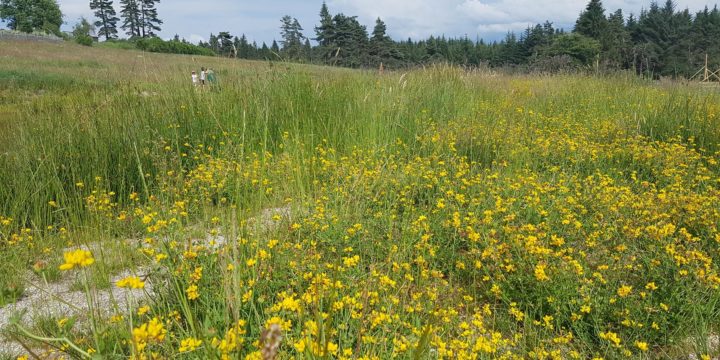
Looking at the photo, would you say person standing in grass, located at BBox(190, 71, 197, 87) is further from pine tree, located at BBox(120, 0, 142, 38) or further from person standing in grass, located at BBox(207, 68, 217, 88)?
pine tree, located at BBox(120, 0, 142, 38)

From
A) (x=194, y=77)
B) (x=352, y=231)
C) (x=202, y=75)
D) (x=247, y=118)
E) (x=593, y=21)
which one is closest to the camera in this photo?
(x=352, y=231)

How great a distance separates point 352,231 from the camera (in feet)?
8.64

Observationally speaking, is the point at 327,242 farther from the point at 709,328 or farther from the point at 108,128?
the point at 108,128

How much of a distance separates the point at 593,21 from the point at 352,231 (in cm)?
5506

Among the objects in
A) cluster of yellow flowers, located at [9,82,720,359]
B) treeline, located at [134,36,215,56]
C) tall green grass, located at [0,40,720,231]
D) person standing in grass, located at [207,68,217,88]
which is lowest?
cluster of yellow flowers, located at [9,82,720,359]

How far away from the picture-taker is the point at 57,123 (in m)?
4.53

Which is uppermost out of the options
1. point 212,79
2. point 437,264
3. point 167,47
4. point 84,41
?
point 84,41

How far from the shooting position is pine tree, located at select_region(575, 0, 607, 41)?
4691 centimetres

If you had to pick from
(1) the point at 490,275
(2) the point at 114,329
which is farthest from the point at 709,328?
(2) the point at 114,329

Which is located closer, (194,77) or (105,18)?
(194,77)

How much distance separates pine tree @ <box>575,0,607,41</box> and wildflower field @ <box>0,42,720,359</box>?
4839cm

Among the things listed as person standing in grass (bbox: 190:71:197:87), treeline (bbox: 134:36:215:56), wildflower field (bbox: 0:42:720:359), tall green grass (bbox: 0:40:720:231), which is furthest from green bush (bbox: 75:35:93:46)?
person standing in grass (bbox: 190:71:197:87)

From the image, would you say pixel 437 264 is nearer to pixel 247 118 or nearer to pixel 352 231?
pixel 352 231

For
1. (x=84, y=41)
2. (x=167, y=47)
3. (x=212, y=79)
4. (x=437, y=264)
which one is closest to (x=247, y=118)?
(x=212, y=79)
